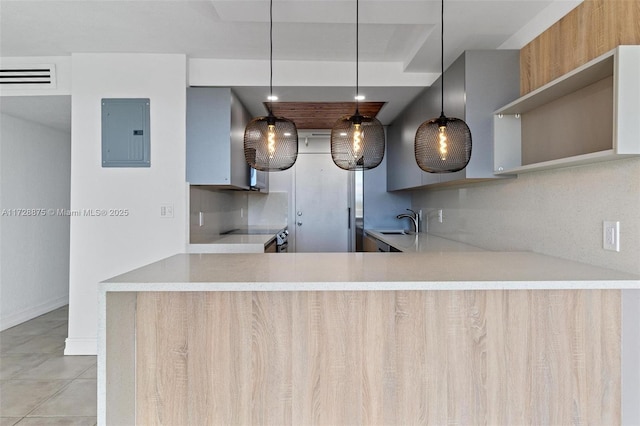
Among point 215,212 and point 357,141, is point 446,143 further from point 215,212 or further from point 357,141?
point 215,212

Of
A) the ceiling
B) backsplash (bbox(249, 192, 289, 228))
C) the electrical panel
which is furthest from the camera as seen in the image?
backsplash (bbox(249, 192, 289, 228))

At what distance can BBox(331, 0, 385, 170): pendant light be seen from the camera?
2.05 meters

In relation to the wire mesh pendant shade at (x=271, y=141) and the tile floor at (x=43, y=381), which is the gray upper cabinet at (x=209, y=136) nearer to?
the wire mesh pendant shade at (x=271, y=141)

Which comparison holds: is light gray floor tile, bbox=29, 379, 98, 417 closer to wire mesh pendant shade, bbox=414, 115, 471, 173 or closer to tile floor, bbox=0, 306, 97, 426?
tile floor, bbox=0, 306, 97, 426

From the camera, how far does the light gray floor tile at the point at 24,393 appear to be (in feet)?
7.84

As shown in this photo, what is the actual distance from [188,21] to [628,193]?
2.68m

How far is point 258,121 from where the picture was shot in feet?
6.82

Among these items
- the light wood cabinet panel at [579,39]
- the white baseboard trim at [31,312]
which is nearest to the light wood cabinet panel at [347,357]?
the light wood cabinet panel at [579,39]

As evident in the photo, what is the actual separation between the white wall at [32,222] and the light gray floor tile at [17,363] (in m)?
0.95

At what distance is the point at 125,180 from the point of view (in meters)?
3.19

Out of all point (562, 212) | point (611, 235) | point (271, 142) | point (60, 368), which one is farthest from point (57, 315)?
point (611, 235)

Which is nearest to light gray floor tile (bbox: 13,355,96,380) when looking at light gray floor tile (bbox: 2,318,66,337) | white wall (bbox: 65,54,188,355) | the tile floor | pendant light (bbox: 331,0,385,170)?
the tile floor

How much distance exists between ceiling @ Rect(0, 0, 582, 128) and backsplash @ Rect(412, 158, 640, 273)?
3.07 feet

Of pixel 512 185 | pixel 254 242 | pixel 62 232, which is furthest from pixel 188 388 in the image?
pixel 62 232
